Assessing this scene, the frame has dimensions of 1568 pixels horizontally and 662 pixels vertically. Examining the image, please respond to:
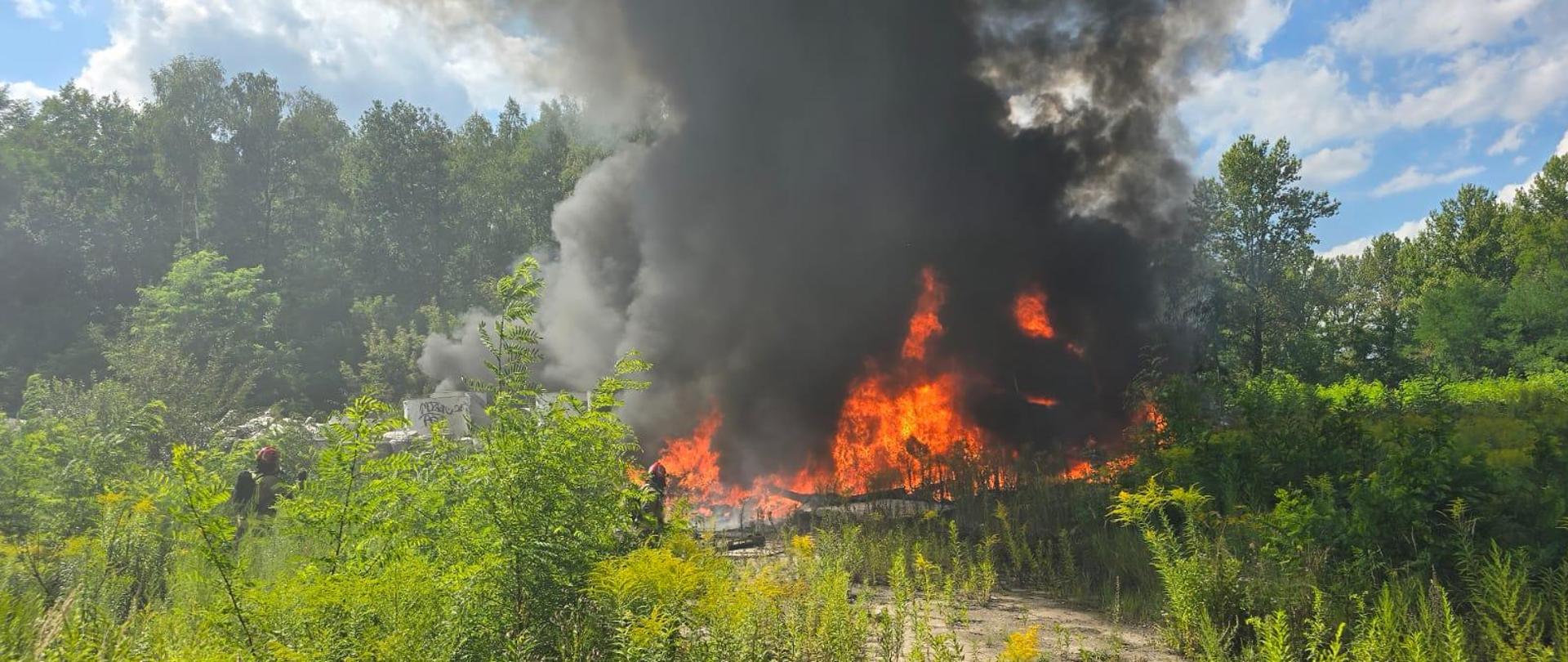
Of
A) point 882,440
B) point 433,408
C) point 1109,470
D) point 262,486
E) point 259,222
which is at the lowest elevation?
point 262,486

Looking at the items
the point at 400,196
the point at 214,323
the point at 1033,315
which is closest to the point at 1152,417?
the point at 1033,315

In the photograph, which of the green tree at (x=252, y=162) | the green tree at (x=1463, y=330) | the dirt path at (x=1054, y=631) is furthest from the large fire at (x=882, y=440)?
the green tree at (x=252, y=162)

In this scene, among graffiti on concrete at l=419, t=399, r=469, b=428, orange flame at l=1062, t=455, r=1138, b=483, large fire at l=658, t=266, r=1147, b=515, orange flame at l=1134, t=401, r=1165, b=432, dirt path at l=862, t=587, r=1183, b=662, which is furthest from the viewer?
graffiti on concrete at l=419, t=399, r=469, b=428

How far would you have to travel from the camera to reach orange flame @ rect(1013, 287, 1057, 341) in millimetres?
17211

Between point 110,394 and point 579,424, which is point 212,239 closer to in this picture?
point 110,394

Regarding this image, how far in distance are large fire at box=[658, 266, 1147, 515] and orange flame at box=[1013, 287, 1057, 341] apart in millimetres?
1503

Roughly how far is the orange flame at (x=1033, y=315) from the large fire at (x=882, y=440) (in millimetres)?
1503

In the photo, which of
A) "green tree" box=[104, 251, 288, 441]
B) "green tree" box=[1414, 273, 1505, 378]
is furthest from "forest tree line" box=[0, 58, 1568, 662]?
"green tree" box=[1414, 273, 1505, 378]

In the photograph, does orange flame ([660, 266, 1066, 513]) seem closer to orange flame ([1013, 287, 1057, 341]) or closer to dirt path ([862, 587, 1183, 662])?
orange flame ([1013, 287, 1057, 341])

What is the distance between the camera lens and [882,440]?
1515 cm

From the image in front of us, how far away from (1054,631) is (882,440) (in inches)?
347

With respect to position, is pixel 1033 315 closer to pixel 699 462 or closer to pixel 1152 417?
pixel 1152 417

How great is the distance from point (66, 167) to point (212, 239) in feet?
26.2

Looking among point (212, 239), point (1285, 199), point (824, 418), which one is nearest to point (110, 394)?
point (824, 418)
